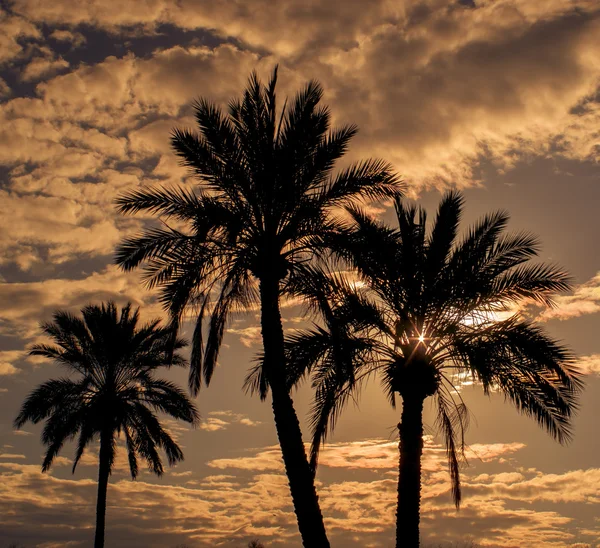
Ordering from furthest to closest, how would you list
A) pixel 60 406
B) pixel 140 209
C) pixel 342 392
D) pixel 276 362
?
1. pixel 60 406
2. pixel 342 392
3. pixel 140 209
4. pixel 276 362

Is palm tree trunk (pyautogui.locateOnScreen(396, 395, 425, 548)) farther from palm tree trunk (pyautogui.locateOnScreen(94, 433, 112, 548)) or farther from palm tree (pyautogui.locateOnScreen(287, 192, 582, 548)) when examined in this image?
palm tree trunk (pyautogui.locateOnScreen(94, 433, 112, 548))

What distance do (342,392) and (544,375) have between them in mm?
4811

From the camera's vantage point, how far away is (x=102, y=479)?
2498cm

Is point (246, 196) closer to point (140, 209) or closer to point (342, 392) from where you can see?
point (140, 209)

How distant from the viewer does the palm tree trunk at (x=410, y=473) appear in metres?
15.9

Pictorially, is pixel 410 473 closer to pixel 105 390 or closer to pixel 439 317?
pixel 439 317

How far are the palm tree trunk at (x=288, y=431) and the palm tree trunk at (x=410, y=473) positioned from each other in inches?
81.5

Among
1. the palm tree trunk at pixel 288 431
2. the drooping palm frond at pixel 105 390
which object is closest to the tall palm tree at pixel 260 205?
the palm tree trunk at pixel 288 431

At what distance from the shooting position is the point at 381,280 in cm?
1700

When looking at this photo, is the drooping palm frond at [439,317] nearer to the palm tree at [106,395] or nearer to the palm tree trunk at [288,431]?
the palm tree trunk at [288,431]

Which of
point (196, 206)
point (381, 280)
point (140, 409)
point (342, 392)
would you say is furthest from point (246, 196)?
point (140, 409)

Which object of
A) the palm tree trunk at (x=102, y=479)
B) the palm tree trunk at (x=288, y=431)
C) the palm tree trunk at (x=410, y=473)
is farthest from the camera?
the palm tree trunk at (x=102, y=479)

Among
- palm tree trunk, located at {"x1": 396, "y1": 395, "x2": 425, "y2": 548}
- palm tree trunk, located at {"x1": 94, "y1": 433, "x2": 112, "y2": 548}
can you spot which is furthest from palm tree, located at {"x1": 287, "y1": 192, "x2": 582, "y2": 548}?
palm tree trunk, located at {"x1": 94, "y1": 433, "x2": 112, "y2": 548}

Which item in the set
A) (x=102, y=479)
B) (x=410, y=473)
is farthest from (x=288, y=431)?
(x=102, y=479)
